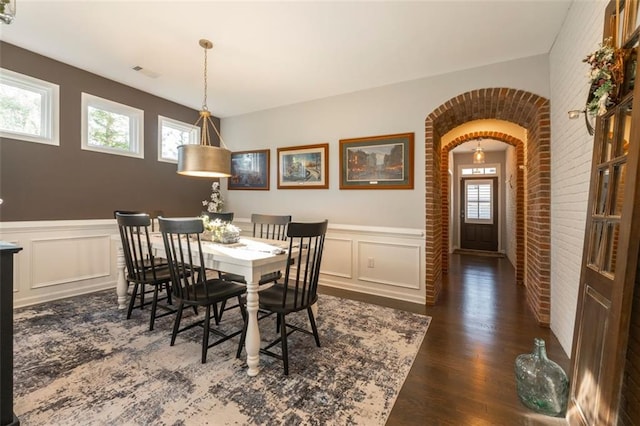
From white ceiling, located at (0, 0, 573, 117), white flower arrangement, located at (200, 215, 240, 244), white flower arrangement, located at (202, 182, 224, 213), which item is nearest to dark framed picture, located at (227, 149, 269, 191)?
white flower arrangement, located at (202, 182, 224, 213)

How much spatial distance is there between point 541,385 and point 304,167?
359 cm

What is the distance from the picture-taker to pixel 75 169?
3.54 m

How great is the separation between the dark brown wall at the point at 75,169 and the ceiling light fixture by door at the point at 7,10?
2.37 metres

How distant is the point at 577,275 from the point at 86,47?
4.98m

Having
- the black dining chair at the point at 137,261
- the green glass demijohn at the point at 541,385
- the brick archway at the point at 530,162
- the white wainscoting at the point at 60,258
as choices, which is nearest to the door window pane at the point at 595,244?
the green glass demijohn at the point at 541,385

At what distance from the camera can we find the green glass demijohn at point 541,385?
165 centimetres

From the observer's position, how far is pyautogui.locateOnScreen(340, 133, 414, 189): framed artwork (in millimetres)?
3650

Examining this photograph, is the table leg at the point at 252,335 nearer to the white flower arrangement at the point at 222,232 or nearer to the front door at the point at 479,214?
the white flower arrangement at the point at 222,232

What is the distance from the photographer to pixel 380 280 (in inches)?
150

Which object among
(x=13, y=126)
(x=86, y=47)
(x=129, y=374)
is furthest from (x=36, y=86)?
(x=129, y=374)

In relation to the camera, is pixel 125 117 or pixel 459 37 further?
pixel 125 117

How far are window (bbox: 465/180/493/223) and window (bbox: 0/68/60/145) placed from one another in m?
8.42

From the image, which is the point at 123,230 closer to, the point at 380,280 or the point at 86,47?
Answer: the point at 86,47

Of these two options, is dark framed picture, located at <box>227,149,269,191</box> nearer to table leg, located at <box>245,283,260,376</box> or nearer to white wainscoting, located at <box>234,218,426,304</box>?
white wainscoting, located at <box>234,218,426,304</box>
